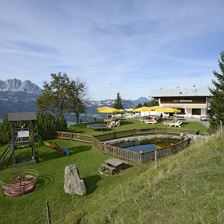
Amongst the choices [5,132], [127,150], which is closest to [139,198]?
[127,150]

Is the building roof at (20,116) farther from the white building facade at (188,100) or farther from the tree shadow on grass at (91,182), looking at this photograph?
the white building facade at (188,100)

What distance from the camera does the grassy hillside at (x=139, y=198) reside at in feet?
24.5

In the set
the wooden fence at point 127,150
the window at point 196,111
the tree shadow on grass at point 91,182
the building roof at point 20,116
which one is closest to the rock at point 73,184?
the tree shadow on grass at point 91,182

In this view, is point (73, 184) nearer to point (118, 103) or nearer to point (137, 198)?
point (137, 198)

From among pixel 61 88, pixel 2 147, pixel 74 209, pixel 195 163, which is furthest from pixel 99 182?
pixel 61 88

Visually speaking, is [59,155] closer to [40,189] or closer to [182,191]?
[40,189]

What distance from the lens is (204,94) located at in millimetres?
48875

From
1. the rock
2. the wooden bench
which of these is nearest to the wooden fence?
the wooden bench

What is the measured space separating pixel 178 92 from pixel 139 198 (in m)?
48.8

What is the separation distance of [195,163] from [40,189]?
9112mm

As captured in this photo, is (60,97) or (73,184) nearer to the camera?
(73,184)

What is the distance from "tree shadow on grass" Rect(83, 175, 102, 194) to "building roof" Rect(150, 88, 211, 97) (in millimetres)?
40590

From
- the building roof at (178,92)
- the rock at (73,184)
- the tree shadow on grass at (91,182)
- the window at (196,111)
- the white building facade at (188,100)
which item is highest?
the building roof at (178,92)

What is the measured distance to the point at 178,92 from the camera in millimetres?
54594
